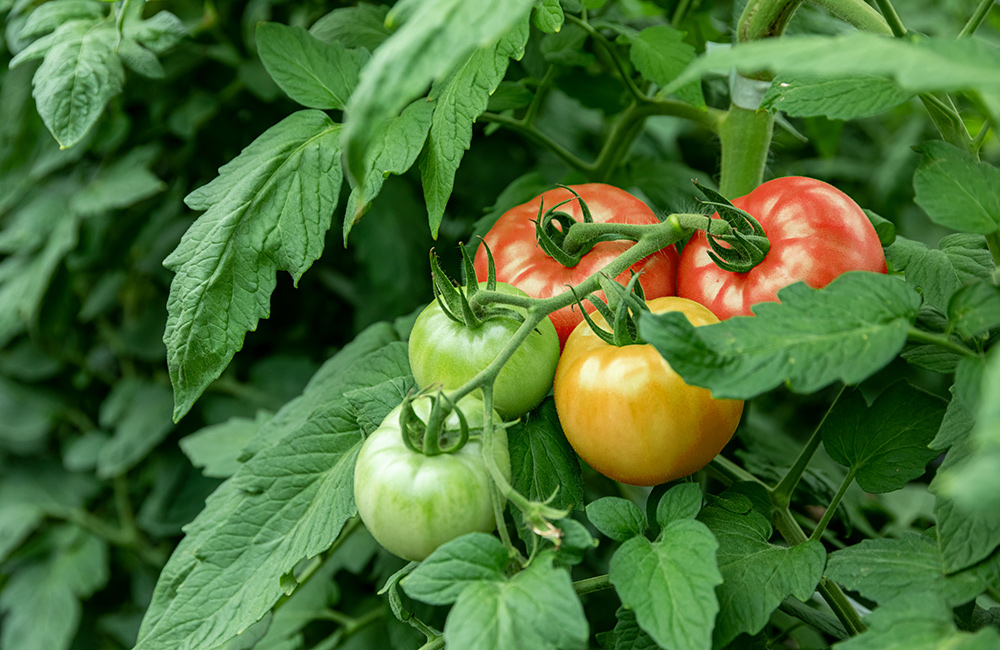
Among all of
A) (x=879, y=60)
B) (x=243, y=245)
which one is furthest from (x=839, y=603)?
(x=243, y=245)

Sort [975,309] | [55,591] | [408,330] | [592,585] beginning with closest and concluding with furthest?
[975,309]
[592,585]
[408,330]
[55,591]

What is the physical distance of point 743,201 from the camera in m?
0.62

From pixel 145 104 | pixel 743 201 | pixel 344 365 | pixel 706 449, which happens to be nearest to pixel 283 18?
pixel 145 104

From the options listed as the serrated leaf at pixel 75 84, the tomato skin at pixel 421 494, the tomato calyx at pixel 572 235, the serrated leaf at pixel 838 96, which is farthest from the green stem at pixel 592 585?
the serrated leaf at pixel 75 84

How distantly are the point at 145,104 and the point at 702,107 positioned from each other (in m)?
0.90

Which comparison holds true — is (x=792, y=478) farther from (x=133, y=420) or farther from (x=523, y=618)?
(x=133, y=420)

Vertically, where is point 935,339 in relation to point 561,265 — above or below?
above

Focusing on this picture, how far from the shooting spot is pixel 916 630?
39cm

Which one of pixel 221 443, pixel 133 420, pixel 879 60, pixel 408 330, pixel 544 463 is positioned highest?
pixel 879 60

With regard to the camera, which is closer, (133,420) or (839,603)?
(839,603)

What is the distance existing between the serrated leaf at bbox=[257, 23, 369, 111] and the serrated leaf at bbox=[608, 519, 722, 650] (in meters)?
0.44

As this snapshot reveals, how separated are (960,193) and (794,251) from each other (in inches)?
4.6

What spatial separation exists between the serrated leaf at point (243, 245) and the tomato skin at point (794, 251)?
0.96 feet

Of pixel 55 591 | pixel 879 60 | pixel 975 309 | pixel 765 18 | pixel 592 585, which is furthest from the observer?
pixel 55 591
